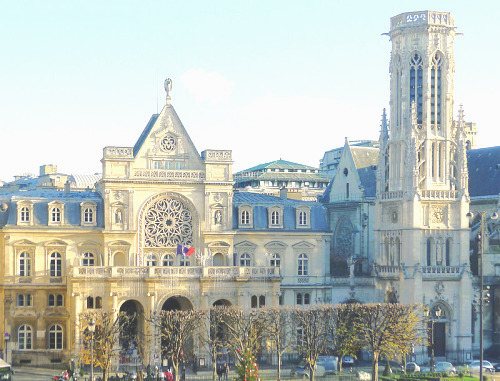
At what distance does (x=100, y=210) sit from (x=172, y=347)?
1782 centimetres

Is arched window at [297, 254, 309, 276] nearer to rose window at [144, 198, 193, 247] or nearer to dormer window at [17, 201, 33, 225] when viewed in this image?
rose window at [144, 198, 193, 247]

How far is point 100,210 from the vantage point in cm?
9894

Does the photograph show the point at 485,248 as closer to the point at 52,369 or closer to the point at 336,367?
the point at 336,367

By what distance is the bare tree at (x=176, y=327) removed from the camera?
283 feet

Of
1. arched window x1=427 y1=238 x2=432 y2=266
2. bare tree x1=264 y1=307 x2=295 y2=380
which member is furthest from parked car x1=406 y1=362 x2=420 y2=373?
bare tree x1=264 y1=307 x2=295 y2=380

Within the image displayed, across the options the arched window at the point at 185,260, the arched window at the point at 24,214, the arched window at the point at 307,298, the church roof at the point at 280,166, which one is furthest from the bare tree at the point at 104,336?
the church roof at the point at 280,166

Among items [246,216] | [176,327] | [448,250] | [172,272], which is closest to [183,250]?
[172,272]

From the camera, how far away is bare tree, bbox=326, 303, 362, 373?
88875 mm

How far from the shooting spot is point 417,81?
334 feet

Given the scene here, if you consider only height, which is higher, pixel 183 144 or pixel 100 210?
pixel 183 144

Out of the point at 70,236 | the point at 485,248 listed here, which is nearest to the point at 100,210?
the point at 70,236

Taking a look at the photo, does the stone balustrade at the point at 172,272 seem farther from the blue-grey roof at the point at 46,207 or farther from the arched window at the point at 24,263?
the blue-grey roof at the point at 46,207

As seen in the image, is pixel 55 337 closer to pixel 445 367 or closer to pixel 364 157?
Answer: pixel 445 367

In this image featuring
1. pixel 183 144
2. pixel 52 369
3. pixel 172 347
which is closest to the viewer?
pixel 172 347
